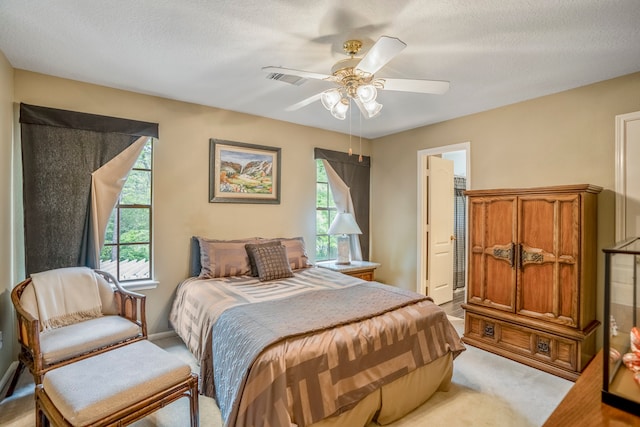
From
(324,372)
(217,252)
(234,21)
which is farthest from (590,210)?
(217,252)

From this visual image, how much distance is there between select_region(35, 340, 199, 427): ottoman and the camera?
146cm

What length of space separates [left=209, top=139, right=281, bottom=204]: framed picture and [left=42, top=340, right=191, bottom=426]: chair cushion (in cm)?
209

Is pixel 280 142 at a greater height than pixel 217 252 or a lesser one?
greater

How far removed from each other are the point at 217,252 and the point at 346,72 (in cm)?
220

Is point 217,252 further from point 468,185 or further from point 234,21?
point 468,185

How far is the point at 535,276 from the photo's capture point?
114 inches

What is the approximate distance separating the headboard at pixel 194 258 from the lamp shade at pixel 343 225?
1662 mm

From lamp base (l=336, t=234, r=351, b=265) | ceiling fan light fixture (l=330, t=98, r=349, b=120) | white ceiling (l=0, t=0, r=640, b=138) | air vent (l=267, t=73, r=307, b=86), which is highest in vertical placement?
white ceiling (l=0, t=0, r=640, b=138)

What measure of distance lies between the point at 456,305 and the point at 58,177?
5.04 metres

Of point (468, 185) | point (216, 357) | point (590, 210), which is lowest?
point (216, 357)

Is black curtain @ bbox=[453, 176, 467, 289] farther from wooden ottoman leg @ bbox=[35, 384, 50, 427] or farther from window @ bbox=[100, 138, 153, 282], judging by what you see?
wooden ottoman leg @ bbox=[35, 384, 50, 427]

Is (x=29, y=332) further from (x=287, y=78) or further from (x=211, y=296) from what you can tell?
(x=287, y=78)

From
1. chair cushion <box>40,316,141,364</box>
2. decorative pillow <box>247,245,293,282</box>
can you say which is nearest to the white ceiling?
decorative pillow <box>247,245,293,282</box>

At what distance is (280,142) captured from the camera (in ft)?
13.7
